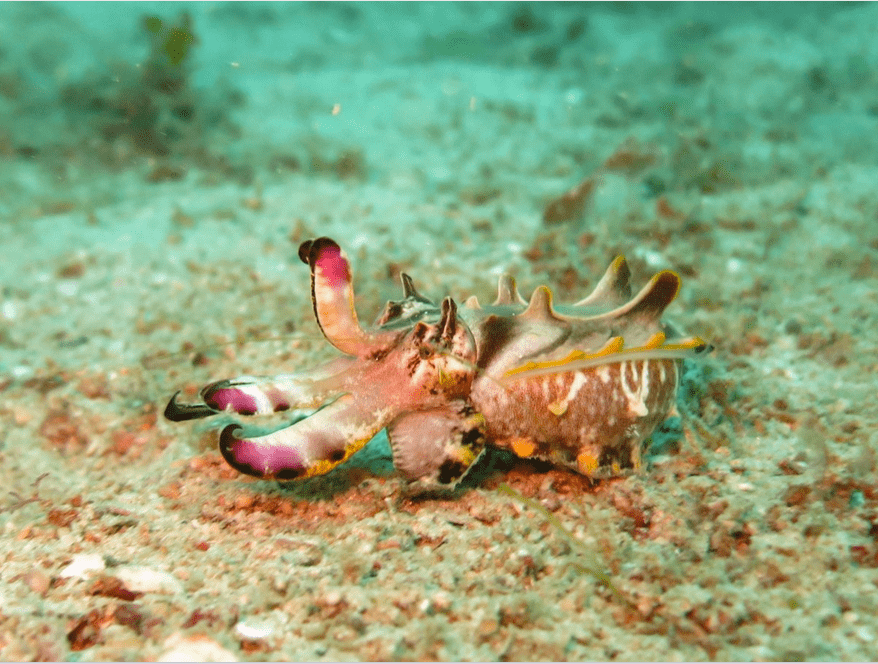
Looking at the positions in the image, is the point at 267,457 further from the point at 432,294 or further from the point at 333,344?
the point at 432,294

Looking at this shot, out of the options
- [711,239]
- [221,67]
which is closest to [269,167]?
[221,67]

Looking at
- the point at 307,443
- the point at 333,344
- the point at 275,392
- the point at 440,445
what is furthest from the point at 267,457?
the point at 440,445

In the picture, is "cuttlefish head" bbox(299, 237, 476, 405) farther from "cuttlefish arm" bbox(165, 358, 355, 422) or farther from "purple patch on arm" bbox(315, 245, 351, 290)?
"cuttlefish arm" bbox(165, 358, 355, 422)

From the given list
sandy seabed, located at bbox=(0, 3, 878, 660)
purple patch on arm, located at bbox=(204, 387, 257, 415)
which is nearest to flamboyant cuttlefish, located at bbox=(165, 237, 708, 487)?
purple patch on arm, located at bbox=(204, 387, 257, 415)

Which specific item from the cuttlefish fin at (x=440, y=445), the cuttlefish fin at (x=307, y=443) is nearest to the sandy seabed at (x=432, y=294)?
the cuttlefish fin at (x=440, y=445)

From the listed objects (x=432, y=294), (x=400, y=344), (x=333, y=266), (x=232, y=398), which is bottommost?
(x=232, y=398)

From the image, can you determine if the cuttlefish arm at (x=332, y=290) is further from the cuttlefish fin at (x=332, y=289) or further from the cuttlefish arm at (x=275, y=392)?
the cuttlefish arm at (x=275, y=392)

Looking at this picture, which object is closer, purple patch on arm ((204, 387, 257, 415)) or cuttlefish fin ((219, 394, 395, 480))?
cuttlefish fin ((219, 394, 395, 480))
